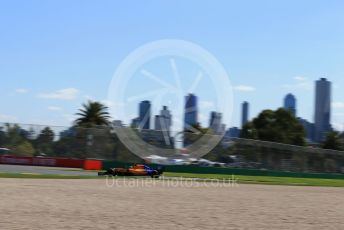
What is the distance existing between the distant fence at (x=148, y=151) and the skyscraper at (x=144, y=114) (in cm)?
95

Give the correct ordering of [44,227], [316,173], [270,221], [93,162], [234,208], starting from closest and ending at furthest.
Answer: [44,227], [270,221], [234,208], [93,162], [316,173]

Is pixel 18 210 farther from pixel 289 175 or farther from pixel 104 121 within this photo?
pixel 104 121

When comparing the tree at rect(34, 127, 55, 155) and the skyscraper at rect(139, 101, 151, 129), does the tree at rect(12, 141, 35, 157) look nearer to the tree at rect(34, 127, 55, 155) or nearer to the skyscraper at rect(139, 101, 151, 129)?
the tree at rect(34, 127, 55, 155)

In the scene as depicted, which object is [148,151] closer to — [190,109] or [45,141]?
[45,141]

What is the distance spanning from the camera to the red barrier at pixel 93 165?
44.4 m

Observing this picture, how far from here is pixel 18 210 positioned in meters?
11.7

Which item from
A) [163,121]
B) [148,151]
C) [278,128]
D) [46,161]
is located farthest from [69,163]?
[278,128]

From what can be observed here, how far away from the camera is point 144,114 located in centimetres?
4200

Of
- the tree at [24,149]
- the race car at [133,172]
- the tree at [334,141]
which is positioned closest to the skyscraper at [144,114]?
the race car at [133,172]

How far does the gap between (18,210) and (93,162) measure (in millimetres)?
33438

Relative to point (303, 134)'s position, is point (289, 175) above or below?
below

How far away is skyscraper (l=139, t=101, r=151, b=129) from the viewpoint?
36.4 metres

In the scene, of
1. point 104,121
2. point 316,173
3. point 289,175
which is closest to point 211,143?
point 289,175

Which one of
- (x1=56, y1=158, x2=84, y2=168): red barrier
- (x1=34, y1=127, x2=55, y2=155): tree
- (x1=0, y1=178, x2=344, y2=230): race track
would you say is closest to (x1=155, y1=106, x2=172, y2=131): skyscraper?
(x1=56, y1=158, x2=84, y2=168): red barrier
